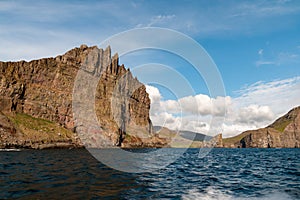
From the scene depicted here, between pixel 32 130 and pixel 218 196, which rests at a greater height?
pixel 32 130

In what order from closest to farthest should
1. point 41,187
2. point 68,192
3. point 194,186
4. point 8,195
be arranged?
1. point 8,195
2. point 68,192
3. point 41,187
4. point 194,186

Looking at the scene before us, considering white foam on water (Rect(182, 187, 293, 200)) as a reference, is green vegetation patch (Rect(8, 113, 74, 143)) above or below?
above

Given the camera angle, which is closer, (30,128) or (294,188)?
(294,188)

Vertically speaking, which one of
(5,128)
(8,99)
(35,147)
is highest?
(8,99)

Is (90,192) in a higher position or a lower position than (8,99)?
lower

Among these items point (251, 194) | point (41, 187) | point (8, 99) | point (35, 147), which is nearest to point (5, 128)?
point (35, 147)

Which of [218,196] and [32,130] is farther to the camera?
[32,130]

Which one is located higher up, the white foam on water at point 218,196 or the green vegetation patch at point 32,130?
Answer: the green vegetation patch at point 32,130

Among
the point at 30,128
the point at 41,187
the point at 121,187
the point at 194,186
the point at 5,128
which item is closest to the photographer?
the point at 41,187

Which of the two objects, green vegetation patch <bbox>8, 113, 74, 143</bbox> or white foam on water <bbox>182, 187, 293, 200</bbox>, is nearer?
white foam on water <bbox>182, 187, 293, 200</bbox>

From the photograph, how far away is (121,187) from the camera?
23.9m

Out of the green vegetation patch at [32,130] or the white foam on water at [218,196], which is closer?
the white foam on water at [218,196]

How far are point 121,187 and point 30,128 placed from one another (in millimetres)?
179581

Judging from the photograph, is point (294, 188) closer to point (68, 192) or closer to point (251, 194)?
point (251, 194)
